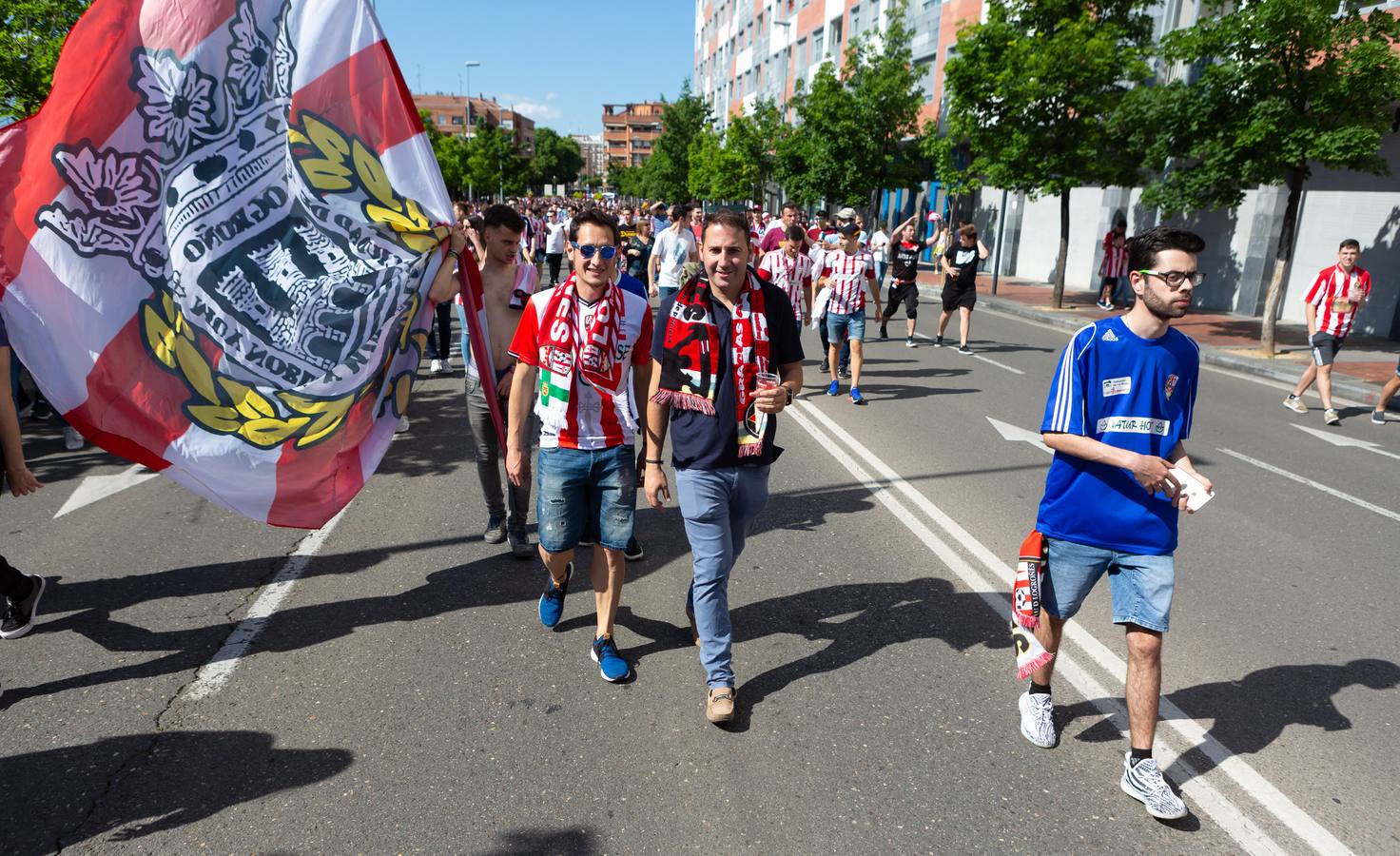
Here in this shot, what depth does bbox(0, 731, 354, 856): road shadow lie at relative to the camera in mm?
2904

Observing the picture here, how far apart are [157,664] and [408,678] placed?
115cm

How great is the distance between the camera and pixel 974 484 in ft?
22.8

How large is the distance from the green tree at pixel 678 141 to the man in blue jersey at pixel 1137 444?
186ft

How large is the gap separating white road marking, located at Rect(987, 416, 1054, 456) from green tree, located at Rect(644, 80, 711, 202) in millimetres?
51197

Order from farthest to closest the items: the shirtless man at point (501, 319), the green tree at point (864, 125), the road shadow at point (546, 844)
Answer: the green tree at point (864, 125), the shirtless man at point (501, 319), the road shadow at point (546, 844)

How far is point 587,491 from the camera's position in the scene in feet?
13.1

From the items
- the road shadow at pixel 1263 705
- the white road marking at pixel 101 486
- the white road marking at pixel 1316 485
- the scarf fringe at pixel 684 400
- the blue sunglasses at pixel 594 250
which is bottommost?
the white road marking at pixel 1316 485

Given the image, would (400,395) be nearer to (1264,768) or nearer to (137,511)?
(137,511)

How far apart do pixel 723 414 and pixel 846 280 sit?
6804 mm

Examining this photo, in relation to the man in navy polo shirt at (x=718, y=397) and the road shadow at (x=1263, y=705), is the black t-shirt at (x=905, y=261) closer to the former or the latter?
the road shadow at (x=1263, y=705)

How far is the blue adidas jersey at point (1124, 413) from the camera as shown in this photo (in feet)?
10.2

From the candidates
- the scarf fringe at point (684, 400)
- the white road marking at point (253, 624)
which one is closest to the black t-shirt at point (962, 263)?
the white road marking at point (253, 624)

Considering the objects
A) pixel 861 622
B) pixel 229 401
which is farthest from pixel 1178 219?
pixel 229 401

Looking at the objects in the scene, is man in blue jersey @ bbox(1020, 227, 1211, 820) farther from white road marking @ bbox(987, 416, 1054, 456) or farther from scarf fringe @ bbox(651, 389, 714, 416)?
white road marking @ bbox(987, 416, 1054, 456)
